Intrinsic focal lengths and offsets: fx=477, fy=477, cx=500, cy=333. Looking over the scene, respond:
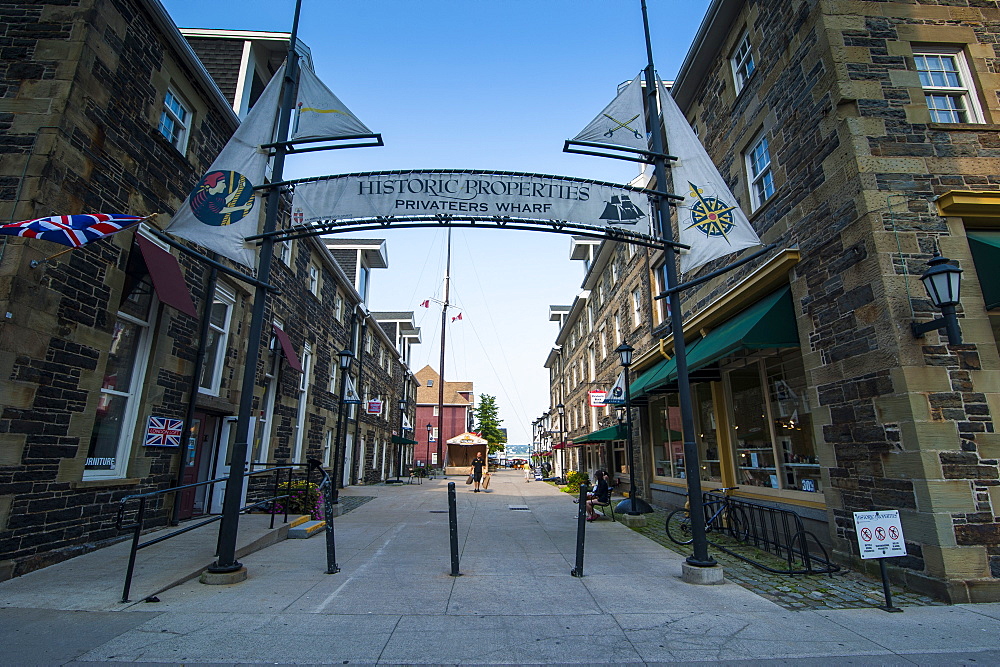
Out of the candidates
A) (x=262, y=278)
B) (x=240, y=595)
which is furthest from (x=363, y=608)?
(x=262, y=278)

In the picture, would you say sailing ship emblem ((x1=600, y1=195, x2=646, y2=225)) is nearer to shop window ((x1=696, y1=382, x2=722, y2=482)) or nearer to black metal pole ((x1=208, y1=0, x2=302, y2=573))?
black metal pole ((x1=208, y1=0, x2=302, y2=573))

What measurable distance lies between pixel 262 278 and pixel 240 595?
3.83 m

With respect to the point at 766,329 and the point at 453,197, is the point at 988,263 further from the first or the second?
the point at 453,197

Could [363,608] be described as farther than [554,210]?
No

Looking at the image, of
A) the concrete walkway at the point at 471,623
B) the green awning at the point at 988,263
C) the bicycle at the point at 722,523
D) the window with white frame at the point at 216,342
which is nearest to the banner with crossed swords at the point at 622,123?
the green awning at the point at 988,263

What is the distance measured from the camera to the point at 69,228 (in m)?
5.39

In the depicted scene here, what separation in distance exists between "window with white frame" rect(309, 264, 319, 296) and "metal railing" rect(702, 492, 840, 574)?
14.2 m

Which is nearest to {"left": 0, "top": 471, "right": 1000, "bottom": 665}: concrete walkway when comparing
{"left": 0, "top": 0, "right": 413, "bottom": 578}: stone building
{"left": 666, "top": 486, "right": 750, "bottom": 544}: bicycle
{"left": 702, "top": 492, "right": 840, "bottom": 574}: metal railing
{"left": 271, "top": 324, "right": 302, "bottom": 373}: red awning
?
{"left": 702, "top": 492, "right": 840, "bottom": 574}: metal railing

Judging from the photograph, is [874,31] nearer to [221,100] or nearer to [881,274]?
[881,274]

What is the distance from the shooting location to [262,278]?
643 cm

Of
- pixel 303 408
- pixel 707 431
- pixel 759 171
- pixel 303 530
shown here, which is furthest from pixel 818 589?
pixel 303 408

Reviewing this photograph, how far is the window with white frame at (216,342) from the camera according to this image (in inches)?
421

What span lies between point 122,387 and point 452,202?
20.9 ft

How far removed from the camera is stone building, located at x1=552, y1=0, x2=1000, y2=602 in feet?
18.9
